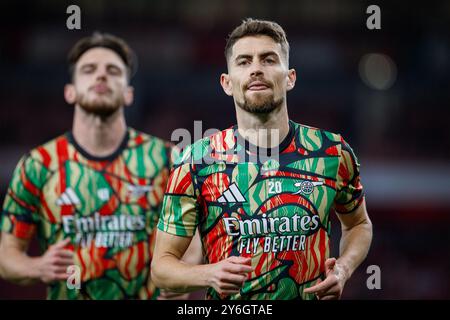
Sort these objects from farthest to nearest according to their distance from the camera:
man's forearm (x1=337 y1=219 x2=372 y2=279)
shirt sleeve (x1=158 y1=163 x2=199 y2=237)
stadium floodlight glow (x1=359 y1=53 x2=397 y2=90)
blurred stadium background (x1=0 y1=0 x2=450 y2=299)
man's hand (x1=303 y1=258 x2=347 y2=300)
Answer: stadium floodlight glow (x1=359 y1=53 x2=397 y2=90) → blurred stadium background (x1=0 y1=0 x2=450 y2=299) → man's forearm (x1=337 y1=219 x2=372 y2=279) → shirt sleeve (x1=158 y1=163 x2=199 y2=237) → man's hand (x1=303 y1=258 x2=347 y2=300)

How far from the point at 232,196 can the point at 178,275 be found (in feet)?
1.85

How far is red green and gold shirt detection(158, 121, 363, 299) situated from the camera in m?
4.41

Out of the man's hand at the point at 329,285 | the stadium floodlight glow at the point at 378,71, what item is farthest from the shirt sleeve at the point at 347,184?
the stadium floodlight glow at the point at 378,71

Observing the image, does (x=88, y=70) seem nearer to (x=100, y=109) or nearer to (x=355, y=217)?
(x=100, y=109)

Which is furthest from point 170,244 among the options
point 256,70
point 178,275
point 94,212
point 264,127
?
point 94,212

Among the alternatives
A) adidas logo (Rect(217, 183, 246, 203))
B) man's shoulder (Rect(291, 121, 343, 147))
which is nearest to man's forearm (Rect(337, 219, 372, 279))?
man's shoulder (Rect(291, 121, 343, 147))

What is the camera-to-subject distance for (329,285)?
4.19 m

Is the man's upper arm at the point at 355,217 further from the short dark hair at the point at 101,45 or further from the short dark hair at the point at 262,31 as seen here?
Answer: the short dark hair at the point at 101,45

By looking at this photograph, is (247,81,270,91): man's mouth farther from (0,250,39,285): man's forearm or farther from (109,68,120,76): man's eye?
(0,250,39,285): man's forearm

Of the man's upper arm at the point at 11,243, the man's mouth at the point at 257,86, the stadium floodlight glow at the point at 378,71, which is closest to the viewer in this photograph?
the man's mouth at the point at 257,86

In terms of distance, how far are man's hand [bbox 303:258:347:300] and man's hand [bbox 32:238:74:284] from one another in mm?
1836

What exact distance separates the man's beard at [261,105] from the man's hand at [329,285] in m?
0.93

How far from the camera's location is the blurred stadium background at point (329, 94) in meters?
14.2
